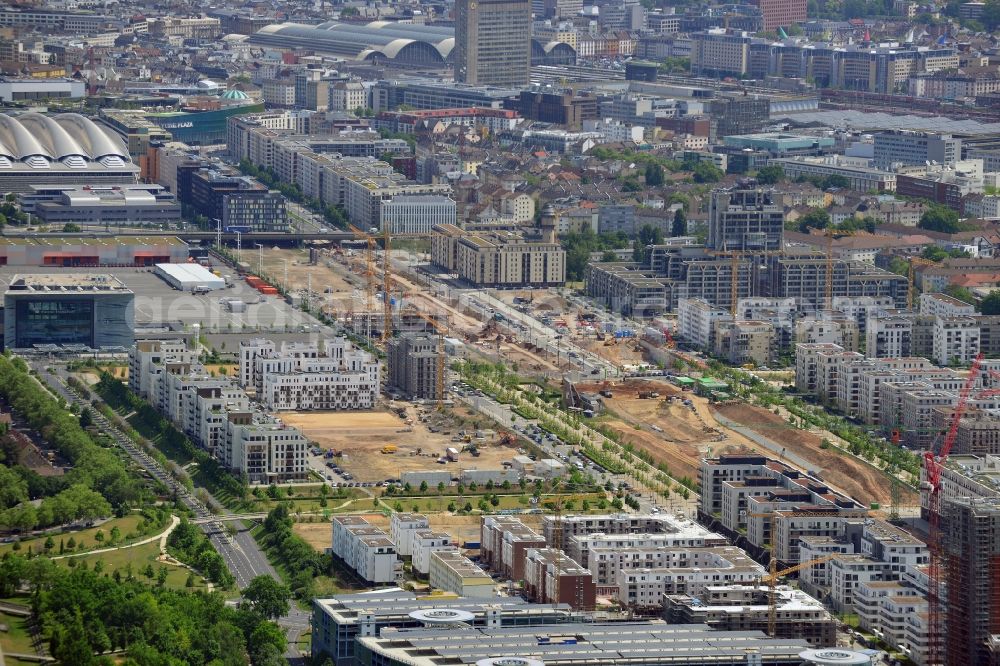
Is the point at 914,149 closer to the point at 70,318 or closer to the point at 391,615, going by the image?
the point at 70,318

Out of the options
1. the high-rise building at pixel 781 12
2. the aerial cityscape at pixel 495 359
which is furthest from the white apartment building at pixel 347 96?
the high-rise building at pixel 781 12

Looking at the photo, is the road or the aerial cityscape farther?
the road

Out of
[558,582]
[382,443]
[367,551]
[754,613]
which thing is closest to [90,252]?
[382,443]

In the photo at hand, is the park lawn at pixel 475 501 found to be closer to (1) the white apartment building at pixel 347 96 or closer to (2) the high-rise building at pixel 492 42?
(1) the white apartment building at pixel 347 96

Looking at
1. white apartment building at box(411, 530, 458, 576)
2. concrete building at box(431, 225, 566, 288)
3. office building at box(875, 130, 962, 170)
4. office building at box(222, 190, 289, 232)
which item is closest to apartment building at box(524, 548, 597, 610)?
white apartment building at box(411, 530, 458, 576)

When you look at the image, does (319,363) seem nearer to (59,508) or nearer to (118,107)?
(59,508)

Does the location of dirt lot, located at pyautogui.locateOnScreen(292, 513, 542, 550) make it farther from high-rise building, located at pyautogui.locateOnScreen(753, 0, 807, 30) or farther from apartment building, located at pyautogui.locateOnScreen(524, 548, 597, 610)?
high-rise building, located at pyautogui.locateOnScreen(753, 0, 807, 30)
